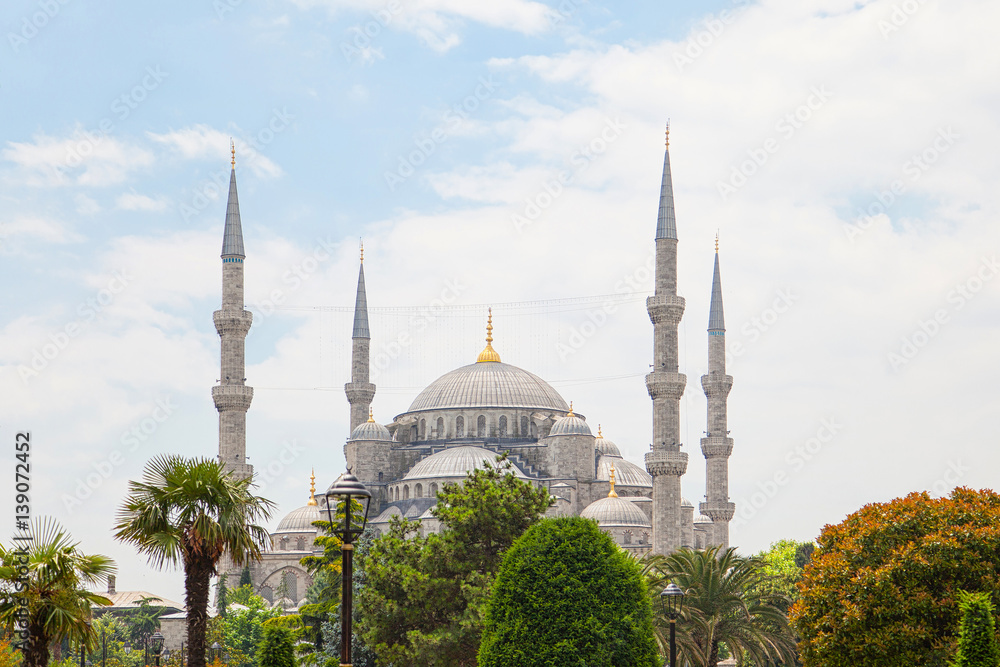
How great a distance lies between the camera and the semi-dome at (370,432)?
66.7 m

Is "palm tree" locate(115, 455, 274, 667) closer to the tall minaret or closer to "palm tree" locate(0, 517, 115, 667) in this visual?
"palm tree" locate(0, 517, 115, 667)

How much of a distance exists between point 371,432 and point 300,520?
8.08 m

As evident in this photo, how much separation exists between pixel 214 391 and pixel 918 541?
4107 centimetres

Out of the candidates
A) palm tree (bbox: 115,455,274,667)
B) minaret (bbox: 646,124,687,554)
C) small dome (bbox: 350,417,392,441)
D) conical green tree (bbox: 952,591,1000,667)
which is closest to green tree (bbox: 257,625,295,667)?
palm tree (bbox: 115,455,274,667)

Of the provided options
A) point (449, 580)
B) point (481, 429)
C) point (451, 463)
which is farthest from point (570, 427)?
point (449, 580)

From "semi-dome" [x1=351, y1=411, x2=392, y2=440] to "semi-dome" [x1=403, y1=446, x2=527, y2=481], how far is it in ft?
9.76

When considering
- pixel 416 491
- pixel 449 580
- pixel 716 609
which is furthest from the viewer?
pixel 416 491

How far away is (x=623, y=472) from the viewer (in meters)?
69.2

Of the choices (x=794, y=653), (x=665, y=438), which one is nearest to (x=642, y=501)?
(x=665, y=438)

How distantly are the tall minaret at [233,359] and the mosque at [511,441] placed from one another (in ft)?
0.19

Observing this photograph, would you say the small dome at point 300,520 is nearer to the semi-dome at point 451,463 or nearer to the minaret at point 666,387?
the semi-dome at point 451,463

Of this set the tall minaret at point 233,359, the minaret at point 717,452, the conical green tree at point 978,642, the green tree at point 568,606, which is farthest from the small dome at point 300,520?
the conical green tree at point 978,642

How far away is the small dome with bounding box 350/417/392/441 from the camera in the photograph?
2625 inches

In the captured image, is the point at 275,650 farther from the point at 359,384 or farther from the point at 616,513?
the point at 359,384
